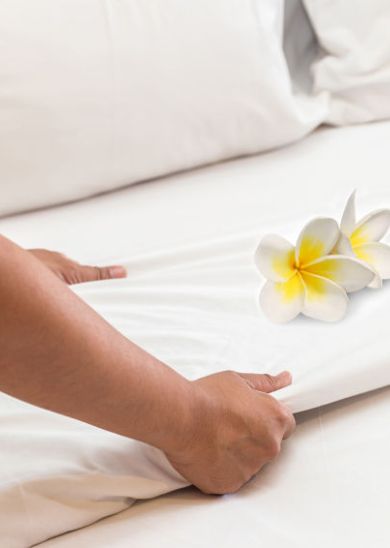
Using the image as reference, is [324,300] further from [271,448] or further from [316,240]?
[271,448]

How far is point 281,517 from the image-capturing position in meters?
0.75

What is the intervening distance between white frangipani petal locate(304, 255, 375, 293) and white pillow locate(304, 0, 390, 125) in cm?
54

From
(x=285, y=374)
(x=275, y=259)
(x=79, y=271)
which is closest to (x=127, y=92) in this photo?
(x=79, y=271)

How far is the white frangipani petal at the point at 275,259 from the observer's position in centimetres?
93

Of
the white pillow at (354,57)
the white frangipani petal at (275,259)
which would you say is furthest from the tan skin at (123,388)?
the white pillow at (354,57)

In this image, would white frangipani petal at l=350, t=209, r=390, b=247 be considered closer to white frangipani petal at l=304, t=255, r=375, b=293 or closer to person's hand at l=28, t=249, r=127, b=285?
white frangipani petal at l=304, t=255, r=375, b=293

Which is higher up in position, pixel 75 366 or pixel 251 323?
pixel 75 366

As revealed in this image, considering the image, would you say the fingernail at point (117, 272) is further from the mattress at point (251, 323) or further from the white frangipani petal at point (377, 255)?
the white frangipani petal at point (377, 255)

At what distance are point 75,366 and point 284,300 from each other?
30 cm

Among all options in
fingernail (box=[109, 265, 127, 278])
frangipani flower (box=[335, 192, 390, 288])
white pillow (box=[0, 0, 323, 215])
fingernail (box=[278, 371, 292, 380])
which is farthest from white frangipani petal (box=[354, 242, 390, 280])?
white pillow (box=[0, 0, 323, 215])

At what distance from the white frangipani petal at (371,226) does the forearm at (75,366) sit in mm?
291

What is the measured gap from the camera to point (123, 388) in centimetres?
73

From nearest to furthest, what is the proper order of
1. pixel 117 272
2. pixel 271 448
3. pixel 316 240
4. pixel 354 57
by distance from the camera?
pixel 271 448, pixel 316 240, pixel 117 272, pixel 354 57

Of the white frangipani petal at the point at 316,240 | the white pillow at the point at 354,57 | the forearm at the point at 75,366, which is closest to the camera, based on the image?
the forearm at the point at 75,366
